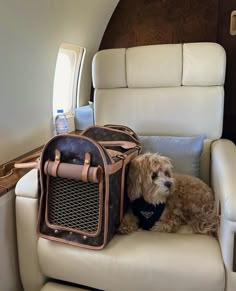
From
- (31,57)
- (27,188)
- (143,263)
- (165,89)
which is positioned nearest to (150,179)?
(143,263)

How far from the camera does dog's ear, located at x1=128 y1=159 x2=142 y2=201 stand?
49.7 inches

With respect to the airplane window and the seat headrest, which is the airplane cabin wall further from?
the seat headrest

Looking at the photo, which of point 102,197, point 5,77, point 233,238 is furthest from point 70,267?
point 5,77

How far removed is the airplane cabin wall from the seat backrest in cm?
32

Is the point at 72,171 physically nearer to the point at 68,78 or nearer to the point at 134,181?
the point at 134,181

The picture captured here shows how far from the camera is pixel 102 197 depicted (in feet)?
3.75

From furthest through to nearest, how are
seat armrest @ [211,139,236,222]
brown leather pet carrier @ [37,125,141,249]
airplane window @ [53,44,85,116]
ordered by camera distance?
airplane window @ [53,44,85,116]
brown leather pet carrier @ [37,125,141,249]
seat armrest @ [211,139,236,222]

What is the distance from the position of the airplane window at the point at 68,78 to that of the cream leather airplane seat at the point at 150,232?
1.38 ft

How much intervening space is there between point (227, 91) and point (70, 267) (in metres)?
1.78

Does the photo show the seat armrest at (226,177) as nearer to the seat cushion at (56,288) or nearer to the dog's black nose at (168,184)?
the dog's black nose at (168,184)

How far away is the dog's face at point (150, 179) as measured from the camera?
1.25 meters

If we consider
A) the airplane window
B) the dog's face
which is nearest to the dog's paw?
the dog's face

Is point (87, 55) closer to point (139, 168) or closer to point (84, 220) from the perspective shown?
point (139, 168)

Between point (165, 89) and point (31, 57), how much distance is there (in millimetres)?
897
